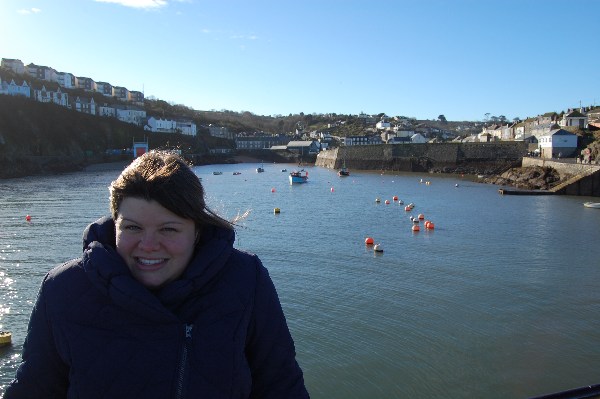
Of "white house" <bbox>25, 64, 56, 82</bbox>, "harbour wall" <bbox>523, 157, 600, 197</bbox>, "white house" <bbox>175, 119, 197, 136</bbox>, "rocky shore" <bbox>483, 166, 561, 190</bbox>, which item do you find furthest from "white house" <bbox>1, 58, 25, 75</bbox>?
"harbour wall" <bbox>523, 157, 600, 197</bbox>

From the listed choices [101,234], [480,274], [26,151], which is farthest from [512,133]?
[101,234]

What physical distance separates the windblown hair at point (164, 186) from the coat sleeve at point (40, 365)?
1.26ft

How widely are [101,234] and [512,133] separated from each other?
3486 inches

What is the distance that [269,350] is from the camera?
5.51ft

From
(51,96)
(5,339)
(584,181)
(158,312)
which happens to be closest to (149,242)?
(158,312)

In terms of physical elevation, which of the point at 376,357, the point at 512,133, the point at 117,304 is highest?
the point at 512,133

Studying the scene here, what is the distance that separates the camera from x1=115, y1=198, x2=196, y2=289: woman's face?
1.64 meters

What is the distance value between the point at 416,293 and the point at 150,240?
36.8 feet

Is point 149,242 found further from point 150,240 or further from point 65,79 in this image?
point 65,79

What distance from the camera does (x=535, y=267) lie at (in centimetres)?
1506

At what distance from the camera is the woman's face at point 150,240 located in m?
1.64

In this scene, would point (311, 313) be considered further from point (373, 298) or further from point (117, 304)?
point (117, 304)

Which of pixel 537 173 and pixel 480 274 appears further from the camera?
pixel 537 173

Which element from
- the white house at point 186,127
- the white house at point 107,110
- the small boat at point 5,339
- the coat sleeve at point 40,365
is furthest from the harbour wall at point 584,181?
the white house at point 186,127
